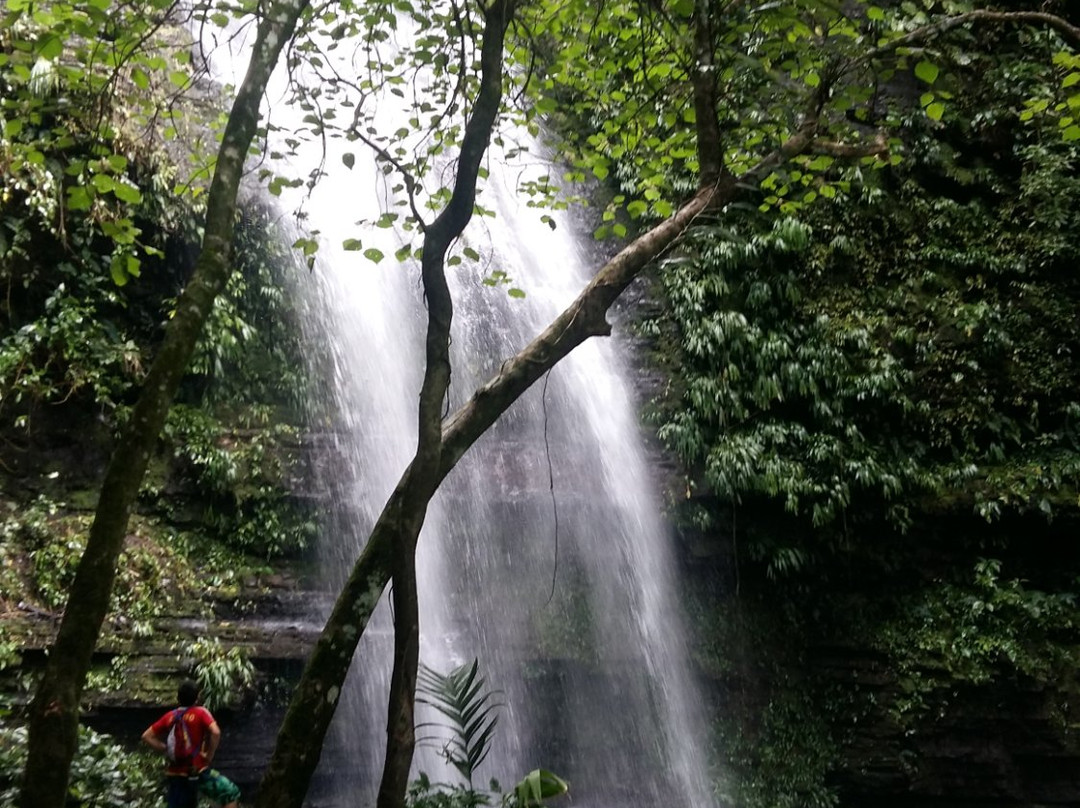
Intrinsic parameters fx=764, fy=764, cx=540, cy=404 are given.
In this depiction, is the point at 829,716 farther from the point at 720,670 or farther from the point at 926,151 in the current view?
the point at 926,151

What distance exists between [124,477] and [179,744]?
2.11 metres

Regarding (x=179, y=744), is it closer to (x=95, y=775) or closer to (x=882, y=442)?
(x=95, y=775)

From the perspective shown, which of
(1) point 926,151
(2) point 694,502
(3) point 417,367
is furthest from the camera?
(1) point 926,151

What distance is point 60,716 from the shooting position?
2949mm

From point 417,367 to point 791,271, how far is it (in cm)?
501

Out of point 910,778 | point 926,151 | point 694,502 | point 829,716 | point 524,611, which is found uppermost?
point 926,151

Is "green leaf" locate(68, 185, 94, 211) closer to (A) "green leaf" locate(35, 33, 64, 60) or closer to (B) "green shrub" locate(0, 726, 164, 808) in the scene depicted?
(A) "green leaf" locate(35, 33, 64, 60)

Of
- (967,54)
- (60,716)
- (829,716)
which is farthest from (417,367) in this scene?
(967,54)

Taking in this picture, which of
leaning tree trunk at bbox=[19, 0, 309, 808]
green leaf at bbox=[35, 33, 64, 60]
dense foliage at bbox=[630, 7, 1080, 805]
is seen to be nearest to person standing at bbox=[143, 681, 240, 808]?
leaning tree trunk at bbox=[19, 0, 309, 808]

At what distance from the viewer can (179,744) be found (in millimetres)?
4496

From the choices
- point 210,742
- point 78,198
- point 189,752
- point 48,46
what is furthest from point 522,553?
point 48,46

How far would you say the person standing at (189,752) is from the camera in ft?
14.7

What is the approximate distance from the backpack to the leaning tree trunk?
145 cm

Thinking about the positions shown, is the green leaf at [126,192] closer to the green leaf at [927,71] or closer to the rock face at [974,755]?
the green leaf at [927,71]
